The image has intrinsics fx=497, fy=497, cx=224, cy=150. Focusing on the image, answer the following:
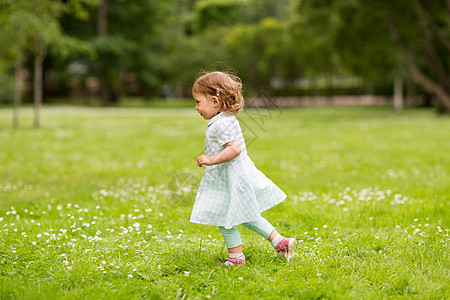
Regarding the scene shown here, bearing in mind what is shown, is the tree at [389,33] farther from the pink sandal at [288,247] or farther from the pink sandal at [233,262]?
the pink sandal at [233,262]

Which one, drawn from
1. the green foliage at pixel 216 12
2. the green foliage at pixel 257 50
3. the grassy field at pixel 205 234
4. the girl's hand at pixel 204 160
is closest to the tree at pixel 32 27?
the grassy field at pixel 205 234

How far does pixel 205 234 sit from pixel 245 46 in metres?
36.3

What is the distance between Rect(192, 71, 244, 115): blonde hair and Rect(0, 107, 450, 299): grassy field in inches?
28.7

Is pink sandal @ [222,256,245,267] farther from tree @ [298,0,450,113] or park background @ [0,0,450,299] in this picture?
tree @ [298,0,450,113]

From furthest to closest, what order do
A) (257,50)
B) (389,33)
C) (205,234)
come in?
(257,50) → (389,33) → (205,234)

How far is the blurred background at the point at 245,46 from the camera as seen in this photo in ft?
64.4

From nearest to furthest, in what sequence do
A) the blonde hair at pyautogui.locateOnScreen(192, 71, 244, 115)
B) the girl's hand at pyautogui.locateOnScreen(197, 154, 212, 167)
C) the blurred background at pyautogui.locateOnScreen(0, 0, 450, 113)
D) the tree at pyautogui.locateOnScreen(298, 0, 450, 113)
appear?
the girl's hand at pyautogui.locateOnScreen(197, 154, 212, 167)
the blonde hair at pyautogui.locateOnScreen(192, 71, 244, 115)
the blurred background at pyautogui.locateOnScreen(0, 0, 450, 113)
the tree at pyautogui.locateOnScreen(298, 0, 450, 113)

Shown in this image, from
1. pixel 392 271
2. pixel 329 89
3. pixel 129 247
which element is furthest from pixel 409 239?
pixel 329 89

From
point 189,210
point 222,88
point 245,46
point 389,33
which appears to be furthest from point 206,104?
point 245,46

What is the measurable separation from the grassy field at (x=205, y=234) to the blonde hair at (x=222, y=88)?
0.73 m

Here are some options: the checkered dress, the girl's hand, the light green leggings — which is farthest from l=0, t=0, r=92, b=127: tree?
the light green leggings

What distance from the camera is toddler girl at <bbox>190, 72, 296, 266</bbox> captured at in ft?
13.1

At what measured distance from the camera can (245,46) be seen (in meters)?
40.2

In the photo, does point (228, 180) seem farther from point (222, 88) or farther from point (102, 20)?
point (102, 20)
